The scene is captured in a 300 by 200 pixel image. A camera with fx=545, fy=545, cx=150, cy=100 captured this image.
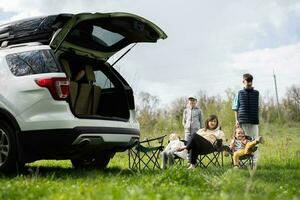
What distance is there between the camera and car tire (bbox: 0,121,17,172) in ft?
21.1

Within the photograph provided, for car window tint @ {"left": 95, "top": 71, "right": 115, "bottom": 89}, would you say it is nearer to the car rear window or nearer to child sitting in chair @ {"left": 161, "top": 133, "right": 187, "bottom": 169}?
the car rear window

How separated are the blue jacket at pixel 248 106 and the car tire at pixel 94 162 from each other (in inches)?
107

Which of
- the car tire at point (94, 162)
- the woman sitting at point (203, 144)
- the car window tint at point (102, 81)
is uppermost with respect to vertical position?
the car window tint at point (102, 81)

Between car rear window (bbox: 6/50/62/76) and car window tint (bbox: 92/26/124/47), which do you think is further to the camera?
car window tint (bbox: 92/26/124/47)

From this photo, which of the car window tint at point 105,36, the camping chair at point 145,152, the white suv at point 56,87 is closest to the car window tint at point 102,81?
the white suv at point 56,87

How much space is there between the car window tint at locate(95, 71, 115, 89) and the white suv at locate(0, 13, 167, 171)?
8.4 inches

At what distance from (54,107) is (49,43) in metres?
0.85

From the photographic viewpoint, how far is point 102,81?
7848 mm

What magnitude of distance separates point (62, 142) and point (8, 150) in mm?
714

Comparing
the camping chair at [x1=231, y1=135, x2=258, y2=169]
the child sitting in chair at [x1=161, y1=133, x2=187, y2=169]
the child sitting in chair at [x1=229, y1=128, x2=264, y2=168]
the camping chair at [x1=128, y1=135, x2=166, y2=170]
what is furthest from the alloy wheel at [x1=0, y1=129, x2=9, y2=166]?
the camping chair at [x1=231, y1=135, x2=258, y2=169]

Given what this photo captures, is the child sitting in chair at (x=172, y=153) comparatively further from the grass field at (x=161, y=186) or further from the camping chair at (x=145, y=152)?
the grass field at (x=161, y=186)

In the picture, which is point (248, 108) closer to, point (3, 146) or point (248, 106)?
point (248, 106)

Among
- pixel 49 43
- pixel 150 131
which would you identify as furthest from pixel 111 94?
pixel 150 131

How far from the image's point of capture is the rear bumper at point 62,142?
6.26m
